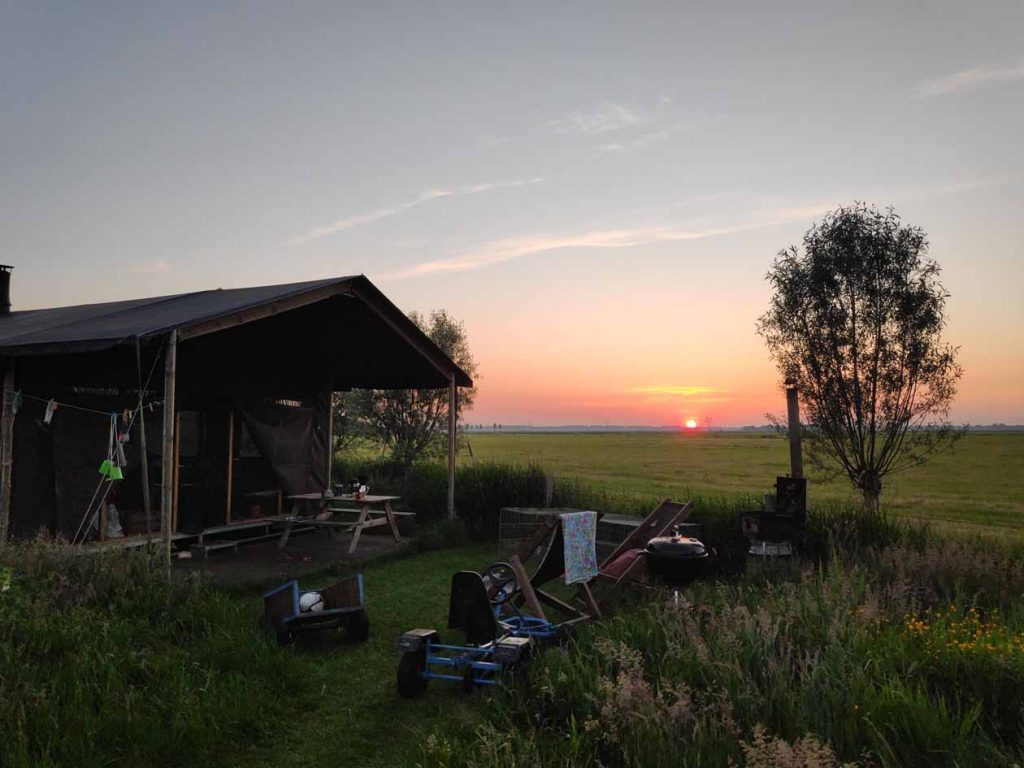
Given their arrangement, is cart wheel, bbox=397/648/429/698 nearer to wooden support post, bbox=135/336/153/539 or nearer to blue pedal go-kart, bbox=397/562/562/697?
blue pedal go-kart, bbox=397/562/562/697

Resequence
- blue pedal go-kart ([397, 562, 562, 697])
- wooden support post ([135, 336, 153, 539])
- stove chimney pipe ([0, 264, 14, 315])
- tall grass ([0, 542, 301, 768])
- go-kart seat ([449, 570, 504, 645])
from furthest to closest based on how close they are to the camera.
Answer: stove chimney pipe ([0, 264, 14, 315]), wooden support post ([135, 336, 153, 539]), go-kart seat ([449, 570, 504, 645]), blue pedal go-kart ([397, 562, 562, 697]), tall grass ([0, 542, 301, 768])

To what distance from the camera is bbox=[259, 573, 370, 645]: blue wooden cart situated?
207 inches

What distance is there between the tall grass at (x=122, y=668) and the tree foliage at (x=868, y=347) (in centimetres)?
869

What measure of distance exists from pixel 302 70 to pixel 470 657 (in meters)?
9.20

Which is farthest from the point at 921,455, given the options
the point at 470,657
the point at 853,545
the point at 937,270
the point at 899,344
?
the point at 470,657

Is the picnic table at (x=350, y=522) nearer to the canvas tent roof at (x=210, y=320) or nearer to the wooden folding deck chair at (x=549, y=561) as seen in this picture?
the canvas tent roof at (x=210, y=320)

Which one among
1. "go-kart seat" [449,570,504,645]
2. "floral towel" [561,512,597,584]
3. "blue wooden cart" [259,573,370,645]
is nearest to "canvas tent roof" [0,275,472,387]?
"blue wooden cart" [259,573,370,645]

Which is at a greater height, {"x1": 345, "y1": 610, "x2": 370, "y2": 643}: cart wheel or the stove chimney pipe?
the stove chimney pipe

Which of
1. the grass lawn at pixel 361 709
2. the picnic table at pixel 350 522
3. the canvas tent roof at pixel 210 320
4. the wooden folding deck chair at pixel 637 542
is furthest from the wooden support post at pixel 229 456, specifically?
the wooden folding deck chair at pixel 637 542

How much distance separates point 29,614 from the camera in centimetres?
458

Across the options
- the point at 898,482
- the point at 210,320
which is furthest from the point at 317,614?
the point at 898,482

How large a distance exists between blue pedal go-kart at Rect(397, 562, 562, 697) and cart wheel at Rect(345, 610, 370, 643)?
696 mm

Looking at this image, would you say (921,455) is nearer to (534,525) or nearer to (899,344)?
(899,344)

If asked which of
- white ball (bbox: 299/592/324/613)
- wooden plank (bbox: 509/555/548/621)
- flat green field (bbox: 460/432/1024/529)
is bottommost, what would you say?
flat green field (bbox: 460/432/1024/529)
